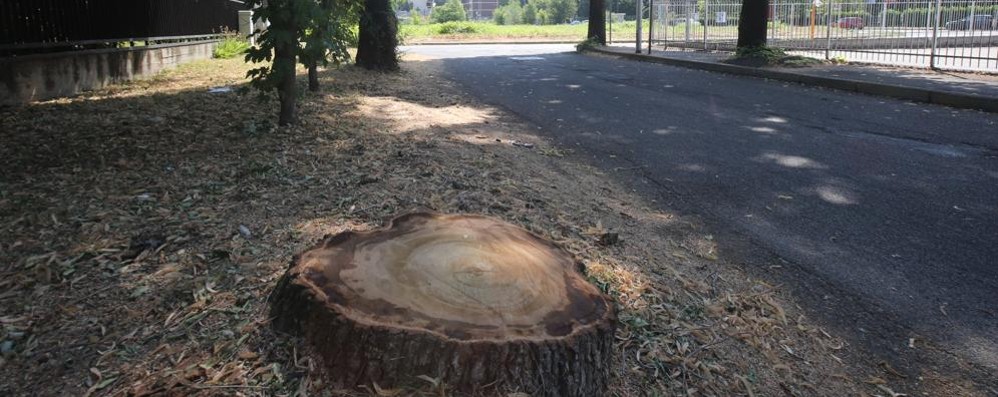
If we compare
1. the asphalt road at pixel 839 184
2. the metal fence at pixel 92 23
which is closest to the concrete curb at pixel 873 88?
the asphalt road at pixel 839 184

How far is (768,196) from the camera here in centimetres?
530

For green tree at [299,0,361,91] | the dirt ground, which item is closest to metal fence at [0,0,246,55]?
the dirt ground

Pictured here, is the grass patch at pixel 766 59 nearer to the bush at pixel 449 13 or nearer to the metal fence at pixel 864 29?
the metal fence at pixel 864 29

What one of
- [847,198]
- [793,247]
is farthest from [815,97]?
[793,247]

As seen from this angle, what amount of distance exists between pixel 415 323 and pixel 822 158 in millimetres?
5154

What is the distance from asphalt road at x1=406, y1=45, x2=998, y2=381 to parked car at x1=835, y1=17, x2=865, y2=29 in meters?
8.31

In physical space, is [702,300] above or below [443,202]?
below

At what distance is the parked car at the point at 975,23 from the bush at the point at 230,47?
1564 centimetres

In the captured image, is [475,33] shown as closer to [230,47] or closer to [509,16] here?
[230,47]

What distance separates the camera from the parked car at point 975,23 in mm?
15734

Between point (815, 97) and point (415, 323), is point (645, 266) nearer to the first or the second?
point (415, 323)

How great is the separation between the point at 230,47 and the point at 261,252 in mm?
15231

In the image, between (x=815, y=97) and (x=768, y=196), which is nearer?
(x=768, y=196)

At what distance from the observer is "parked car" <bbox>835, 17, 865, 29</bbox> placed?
18.5 metres
